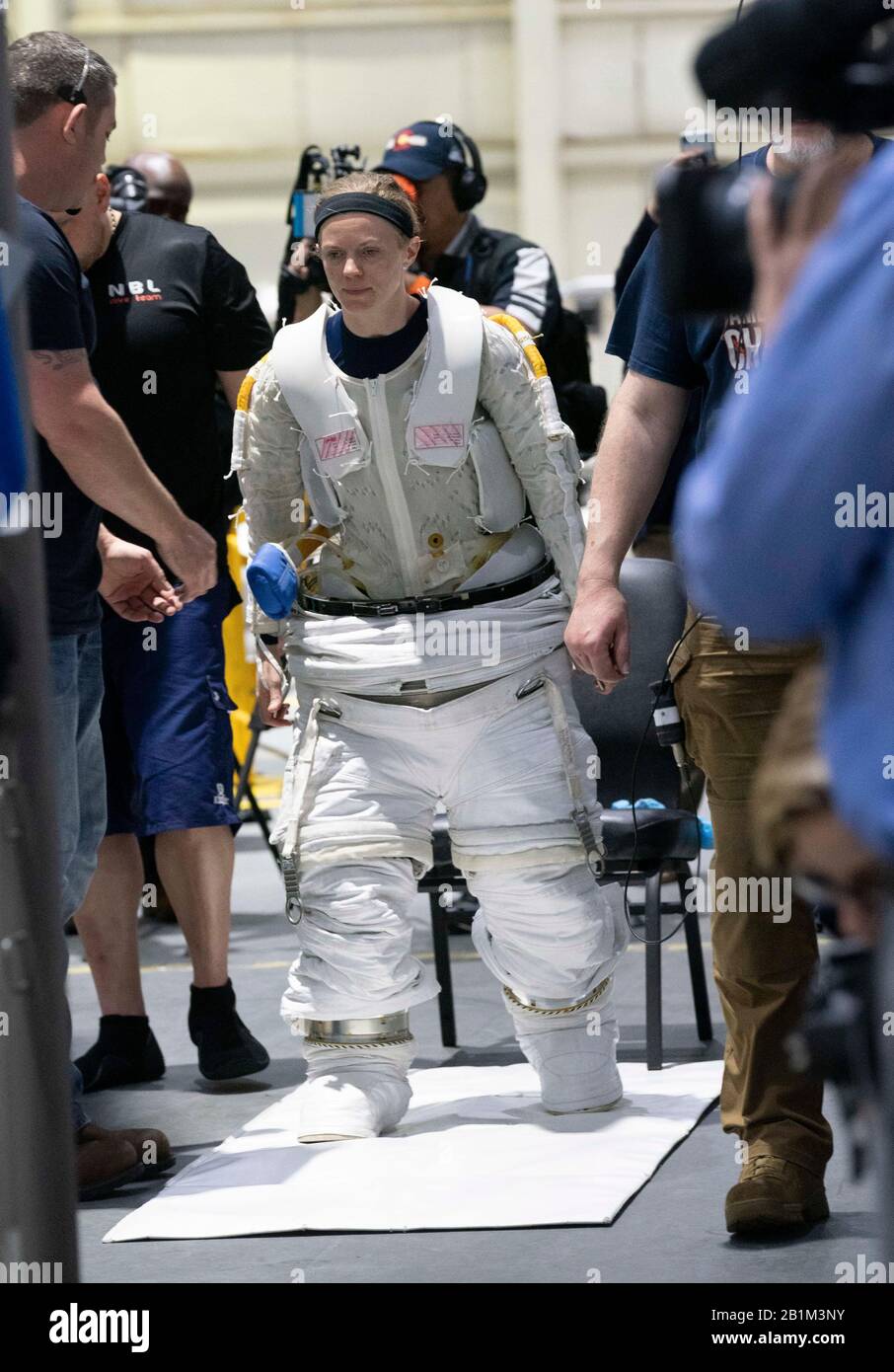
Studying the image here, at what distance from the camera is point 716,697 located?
130 inches

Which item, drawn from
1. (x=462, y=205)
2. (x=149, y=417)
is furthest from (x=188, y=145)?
(x=149, y=417)

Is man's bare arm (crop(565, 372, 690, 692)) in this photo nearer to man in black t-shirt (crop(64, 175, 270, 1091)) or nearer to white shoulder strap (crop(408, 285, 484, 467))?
white shoulder strap (crop(408, 285, 484, 467))

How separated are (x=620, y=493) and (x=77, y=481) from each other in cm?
96

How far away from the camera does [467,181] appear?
575 cm

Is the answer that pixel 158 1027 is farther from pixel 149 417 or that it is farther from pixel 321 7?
pixel 321 7

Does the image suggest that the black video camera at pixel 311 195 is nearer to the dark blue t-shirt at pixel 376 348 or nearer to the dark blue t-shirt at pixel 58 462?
the dark blue t-shirt at pixel 376 348

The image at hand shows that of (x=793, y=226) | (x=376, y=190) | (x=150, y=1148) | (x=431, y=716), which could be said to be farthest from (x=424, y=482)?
(x=793, y=226)

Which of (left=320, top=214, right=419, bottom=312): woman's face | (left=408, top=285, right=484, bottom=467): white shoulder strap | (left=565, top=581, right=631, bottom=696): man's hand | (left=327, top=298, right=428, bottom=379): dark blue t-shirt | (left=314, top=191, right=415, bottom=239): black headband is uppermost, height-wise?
(left=314, top=191, right=415, bottom=239): black headband

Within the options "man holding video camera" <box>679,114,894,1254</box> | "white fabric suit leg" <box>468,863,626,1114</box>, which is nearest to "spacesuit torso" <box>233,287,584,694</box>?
"white fabric suit leg" <box>468,863,626,1114</box>

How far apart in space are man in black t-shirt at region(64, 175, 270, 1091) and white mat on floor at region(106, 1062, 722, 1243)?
41 centimetres

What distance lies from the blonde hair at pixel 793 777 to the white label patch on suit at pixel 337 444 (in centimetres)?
245

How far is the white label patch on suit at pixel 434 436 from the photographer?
392cm

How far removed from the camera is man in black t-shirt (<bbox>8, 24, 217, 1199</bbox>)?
3.47 m

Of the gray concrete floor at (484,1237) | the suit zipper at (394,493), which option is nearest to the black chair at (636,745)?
the gray concrete floor at (484,1237)
